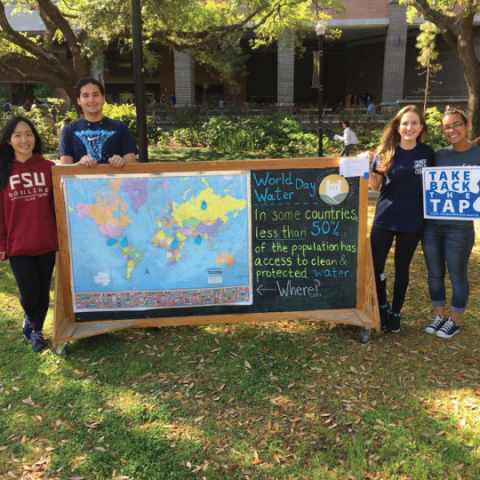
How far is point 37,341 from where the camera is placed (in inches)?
153

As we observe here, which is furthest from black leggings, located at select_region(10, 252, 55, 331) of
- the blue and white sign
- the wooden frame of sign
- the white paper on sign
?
the blue and white sign

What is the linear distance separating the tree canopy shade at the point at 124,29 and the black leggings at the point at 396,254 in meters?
7.97

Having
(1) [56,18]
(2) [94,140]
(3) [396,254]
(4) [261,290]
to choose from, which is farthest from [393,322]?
(1) [56,18]

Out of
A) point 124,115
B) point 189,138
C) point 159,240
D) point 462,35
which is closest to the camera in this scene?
point 159,240

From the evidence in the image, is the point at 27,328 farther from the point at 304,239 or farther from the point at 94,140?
the point at 304,239

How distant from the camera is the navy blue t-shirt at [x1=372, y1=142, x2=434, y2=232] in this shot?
141 inches

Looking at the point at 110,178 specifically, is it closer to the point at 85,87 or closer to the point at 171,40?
the point at 85,87

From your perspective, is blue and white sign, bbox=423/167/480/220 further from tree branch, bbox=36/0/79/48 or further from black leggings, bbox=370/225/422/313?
tree branch, bbox=36/0/79/48

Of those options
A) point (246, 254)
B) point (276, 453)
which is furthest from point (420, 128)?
point (276, 453)

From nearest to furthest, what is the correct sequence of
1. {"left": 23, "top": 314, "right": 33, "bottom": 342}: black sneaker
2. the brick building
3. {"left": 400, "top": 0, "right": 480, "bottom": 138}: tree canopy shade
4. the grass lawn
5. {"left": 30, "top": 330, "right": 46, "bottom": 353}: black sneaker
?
1. the grass lawn
2. {"left": 30, "top": 330, "right": 46, "bottom": 353}: black sneaker
3. {"left": 23, "top": 314, "right": 33, "bottom": 342}: black sneaker
4. {"left": 400, "top": 0, "right": 480, "bottom": 138}: tree canopy shade
5. the brick building

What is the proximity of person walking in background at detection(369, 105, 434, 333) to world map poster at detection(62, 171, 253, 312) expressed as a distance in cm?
109

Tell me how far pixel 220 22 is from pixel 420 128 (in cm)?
1199

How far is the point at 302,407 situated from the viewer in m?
3.09

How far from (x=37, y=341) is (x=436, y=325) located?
136 inches
